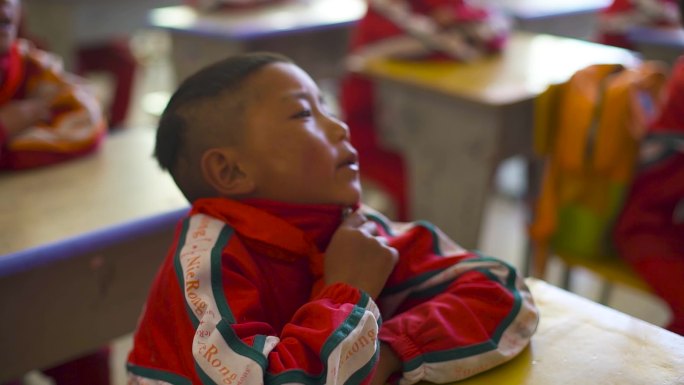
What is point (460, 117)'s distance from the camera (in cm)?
201

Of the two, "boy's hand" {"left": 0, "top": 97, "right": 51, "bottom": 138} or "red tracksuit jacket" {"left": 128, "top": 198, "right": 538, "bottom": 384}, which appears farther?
"boy's hand" {"left": 0, "top": 97, "right": 51, "bottom": 138}

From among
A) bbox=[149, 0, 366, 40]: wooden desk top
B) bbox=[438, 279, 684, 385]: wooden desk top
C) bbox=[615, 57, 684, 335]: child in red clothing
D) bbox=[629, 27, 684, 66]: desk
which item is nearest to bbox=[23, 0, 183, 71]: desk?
bbox=[149, 0, 366, 40]: wooden desk top

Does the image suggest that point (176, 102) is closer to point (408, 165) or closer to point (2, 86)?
point (2, 86)

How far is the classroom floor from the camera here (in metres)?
2.32

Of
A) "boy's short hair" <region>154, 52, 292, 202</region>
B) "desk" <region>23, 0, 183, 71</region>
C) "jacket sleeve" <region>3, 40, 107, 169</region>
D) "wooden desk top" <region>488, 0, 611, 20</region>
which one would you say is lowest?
"desk" <region>23, 0, 183, 71</region>

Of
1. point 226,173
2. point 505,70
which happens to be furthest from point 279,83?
point 505,70

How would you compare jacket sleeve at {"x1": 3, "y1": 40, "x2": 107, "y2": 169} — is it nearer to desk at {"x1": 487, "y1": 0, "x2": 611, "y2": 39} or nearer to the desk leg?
the desk leg

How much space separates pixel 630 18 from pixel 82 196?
2.10 m

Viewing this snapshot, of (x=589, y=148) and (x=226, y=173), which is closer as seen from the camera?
(x=226, y=173)

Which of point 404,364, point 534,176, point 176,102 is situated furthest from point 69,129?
point 534,176

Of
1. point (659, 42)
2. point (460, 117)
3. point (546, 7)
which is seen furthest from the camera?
point (546, 7)

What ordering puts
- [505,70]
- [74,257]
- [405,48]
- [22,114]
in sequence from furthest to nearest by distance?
[405,48], [505,70], [22,114], [74,257]

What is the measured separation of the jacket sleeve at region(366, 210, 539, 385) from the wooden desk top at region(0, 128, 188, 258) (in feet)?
1.77

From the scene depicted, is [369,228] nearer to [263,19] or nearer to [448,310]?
[448,310]
